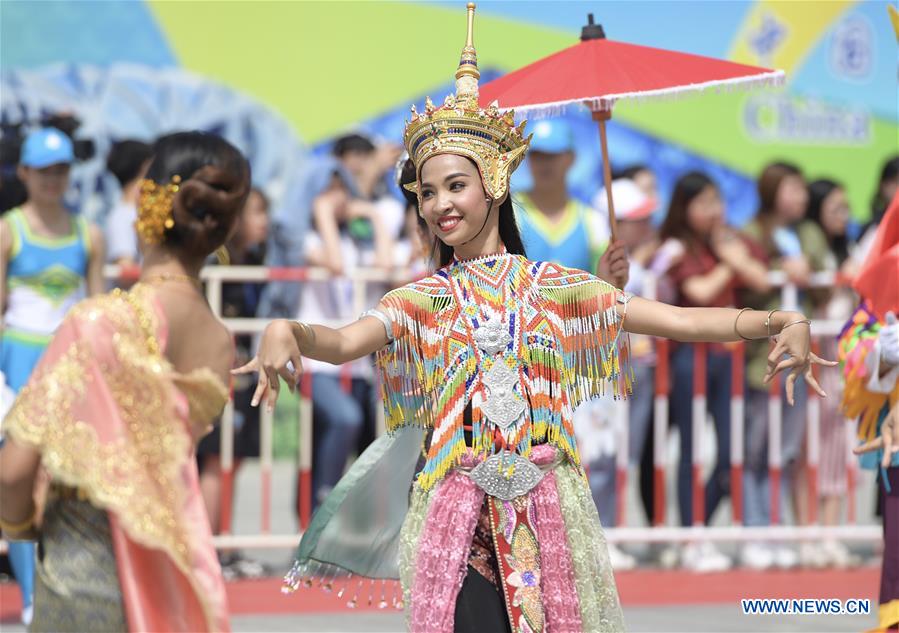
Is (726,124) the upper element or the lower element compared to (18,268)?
upper

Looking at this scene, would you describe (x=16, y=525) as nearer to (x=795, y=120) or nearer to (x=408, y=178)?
(x=408, y=178)

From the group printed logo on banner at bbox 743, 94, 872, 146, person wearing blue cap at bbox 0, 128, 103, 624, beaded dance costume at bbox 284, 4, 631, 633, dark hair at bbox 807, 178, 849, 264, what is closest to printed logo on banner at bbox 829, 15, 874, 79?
printed logo on banner at bbox 743, 94, 872, 146

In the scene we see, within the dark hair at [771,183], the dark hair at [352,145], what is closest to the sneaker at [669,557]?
the dark hair at [771,183]

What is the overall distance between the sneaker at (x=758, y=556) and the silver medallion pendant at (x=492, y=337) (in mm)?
4495

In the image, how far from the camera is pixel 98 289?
7125 mm

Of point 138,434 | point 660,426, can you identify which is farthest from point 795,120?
point 138,434

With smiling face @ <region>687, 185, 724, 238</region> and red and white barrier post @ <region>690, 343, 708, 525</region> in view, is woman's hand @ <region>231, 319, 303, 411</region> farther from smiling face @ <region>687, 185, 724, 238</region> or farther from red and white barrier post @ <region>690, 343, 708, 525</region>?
smiling face @ <region>687, 185, 724, 238</region>

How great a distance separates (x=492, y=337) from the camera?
14.4 ft

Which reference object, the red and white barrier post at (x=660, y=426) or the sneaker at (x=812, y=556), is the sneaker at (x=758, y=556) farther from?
the red and white barrier post at (x=660, y=426)

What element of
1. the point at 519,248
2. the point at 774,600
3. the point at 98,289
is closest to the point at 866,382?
the point at 519,248

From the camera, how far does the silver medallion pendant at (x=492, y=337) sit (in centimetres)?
439

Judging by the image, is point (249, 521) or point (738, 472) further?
point (249, 521)

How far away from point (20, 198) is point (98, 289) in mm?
1742

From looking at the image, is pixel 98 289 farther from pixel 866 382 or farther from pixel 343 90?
pixel 343 90
